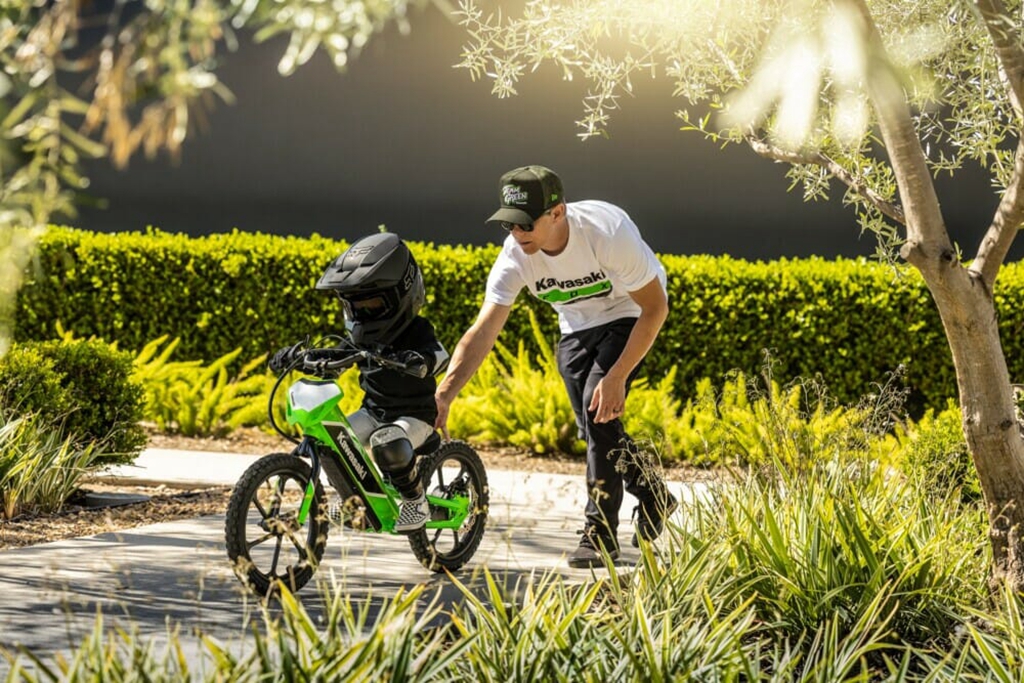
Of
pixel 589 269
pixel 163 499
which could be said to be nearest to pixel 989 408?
pixel 589 269

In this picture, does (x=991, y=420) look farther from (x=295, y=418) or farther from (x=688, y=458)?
(x=688, y=458)

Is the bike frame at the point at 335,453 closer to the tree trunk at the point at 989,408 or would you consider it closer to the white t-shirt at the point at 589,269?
the white t-shirt at the point at 589,269

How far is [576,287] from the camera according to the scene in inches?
241

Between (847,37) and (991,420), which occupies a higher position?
(847,37)

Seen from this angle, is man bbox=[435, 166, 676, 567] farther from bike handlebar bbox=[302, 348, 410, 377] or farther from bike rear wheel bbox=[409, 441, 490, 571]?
bike handlebar bbox=[302, 348, 410, 377]

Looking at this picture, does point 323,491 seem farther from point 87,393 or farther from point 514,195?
point 87,393

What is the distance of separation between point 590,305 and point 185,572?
7.33ft

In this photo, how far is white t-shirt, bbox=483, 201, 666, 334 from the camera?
591 cm

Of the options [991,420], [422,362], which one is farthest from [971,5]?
[422,362]

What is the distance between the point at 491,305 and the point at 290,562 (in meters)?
1.50

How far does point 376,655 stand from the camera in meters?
3.37

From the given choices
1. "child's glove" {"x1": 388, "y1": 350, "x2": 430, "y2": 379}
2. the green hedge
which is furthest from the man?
the green hedge

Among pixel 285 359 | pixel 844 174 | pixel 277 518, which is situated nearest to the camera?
pixel 277 518

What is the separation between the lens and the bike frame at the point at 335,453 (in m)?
5.32
